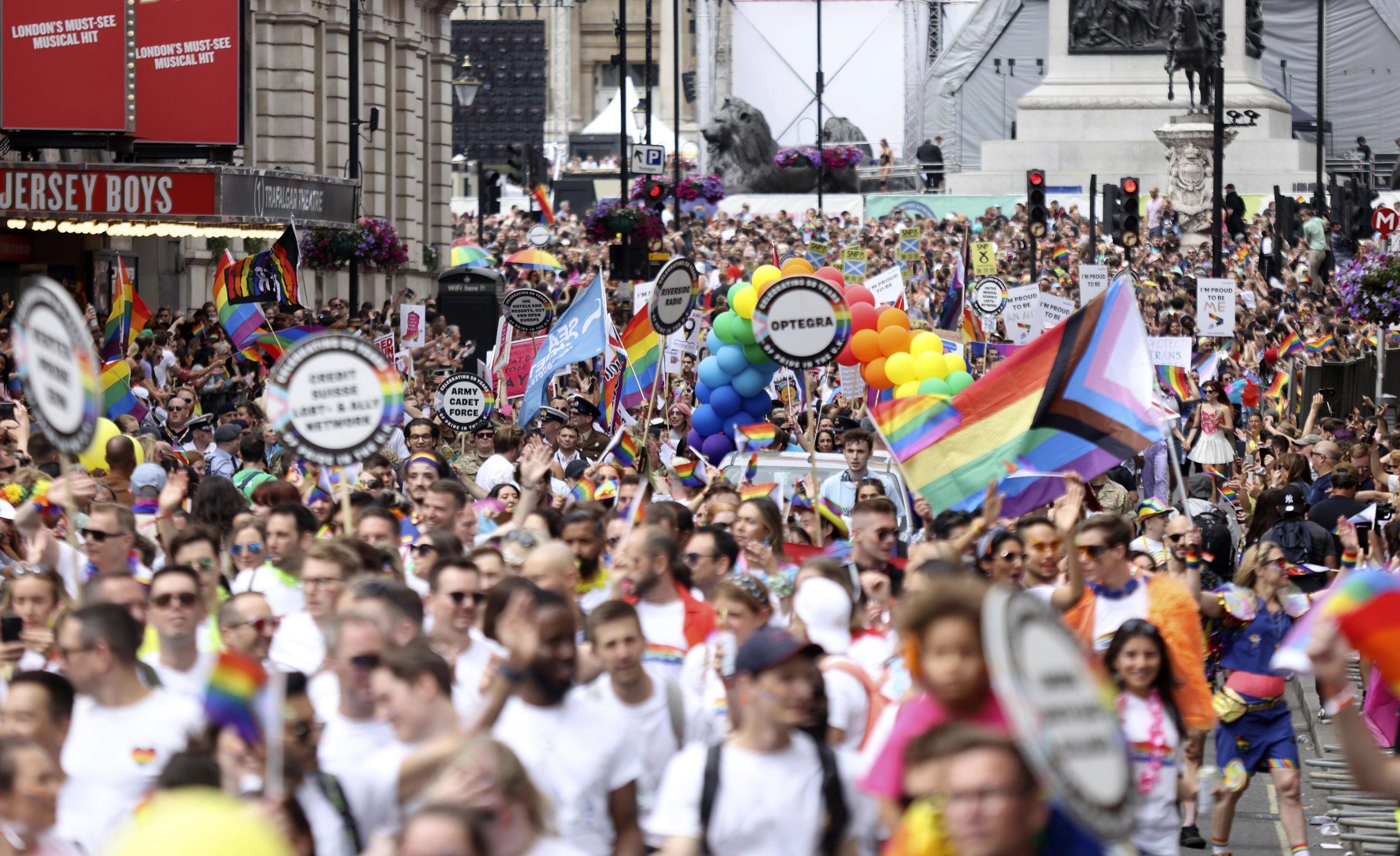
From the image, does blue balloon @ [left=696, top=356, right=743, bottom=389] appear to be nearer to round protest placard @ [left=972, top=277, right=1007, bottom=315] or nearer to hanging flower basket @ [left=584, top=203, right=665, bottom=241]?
round protest placard @ [left=972, top=277, right=1007, bottom=315]

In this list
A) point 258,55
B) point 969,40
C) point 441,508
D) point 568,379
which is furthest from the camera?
point 969,40

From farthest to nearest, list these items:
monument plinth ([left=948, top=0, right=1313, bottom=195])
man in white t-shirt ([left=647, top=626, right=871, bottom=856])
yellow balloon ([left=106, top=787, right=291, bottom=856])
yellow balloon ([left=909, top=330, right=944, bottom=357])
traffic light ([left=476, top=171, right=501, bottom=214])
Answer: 1. monument plinth ([left=948, top=0, right=1313, bottom=195])
2. traffic light ([left=476, top=171, right=501, bottom=214])
3. yellow balloon ([left=909, top=330, right=944, bottom=357])
4. man in white t-shirt ([left=647, top=626, right=871, bottom=856])
5. yellow balloon ([left=106, top=787, right=291, bottom=856])

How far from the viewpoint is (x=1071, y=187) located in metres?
57.2

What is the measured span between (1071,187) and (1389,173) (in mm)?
8033

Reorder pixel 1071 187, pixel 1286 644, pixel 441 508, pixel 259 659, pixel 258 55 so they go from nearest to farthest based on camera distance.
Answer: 1. pixel 1286 644
2. pixel 259 659
3. pixel 441 508
4. pixel 258 55
5. pixel 1071 187

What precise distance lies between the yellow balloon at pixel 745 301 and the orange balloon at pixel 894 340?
→ 2.73 ft

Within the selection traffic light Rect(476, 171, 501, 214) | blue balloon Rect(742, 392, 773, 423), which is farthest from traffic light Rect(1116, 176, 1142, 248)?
traffic light Rect(476, 171, 501, 214)

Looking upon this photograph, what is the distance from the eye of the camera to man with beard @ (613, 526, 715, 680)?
7.55 m

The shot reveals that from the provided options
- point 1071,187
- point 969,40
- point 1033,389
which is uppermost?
point 969,40

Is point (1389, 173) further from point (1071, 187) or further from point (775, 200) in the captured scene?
point (775, 200)

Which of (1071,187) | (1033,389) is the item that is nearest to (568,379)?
(1033,389)

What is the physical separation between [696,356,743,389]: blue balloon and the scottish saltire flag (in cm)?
484

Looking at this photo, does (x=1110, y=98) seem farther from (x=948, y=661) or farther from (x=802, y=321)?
(x=948, y=661)

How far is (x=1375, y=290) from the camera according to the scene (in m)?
19.2
